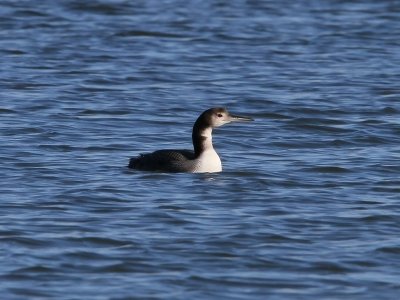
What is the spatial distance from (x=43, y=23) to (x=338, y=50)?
6.41 meters

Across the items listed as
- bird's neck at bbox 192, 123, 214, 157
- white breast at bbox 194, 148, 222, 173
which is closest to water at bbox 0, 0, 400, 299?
white breast at bbox 194, 148, 222, 173

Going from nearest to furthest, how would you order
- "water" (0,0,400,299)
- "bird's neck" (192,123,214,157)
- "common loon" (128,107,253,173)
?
1. "water" (0,0,400,299)
2. "common loon" (128,107,253,173)
3. "bird's neck" (192,123,214,157)

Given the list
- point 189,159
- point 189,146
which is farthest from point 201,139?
point 189,146

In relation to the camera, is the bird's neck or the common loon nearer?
the common loon

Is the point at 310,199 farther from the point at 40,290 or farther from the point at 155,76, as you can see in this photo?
the point at 155,76

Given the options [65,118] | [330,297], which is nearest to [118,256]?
[330,297]

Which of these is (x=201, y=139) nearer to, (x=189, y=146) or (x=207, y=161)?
(x=207, y=161)

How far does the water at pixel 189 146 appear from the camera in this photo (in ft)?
35.1

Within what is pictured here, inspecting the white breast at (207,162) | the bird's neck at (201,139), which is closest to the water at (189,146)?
the white breast at (207,162)

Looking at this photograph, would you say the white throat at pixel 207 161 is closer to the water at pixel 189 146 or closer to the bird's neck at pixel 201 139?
the bird's neck at pixel 201 139

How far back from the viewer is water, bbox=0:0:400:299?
35.1 ft

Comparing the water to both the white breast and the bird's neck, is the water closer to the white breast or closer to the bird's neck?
the white breast

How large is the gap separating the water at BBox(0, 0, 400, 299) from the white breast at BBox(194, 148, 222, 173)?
97mm

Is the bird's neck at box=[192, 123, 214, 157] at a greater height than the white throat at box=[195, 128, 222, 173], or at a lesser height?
greater
